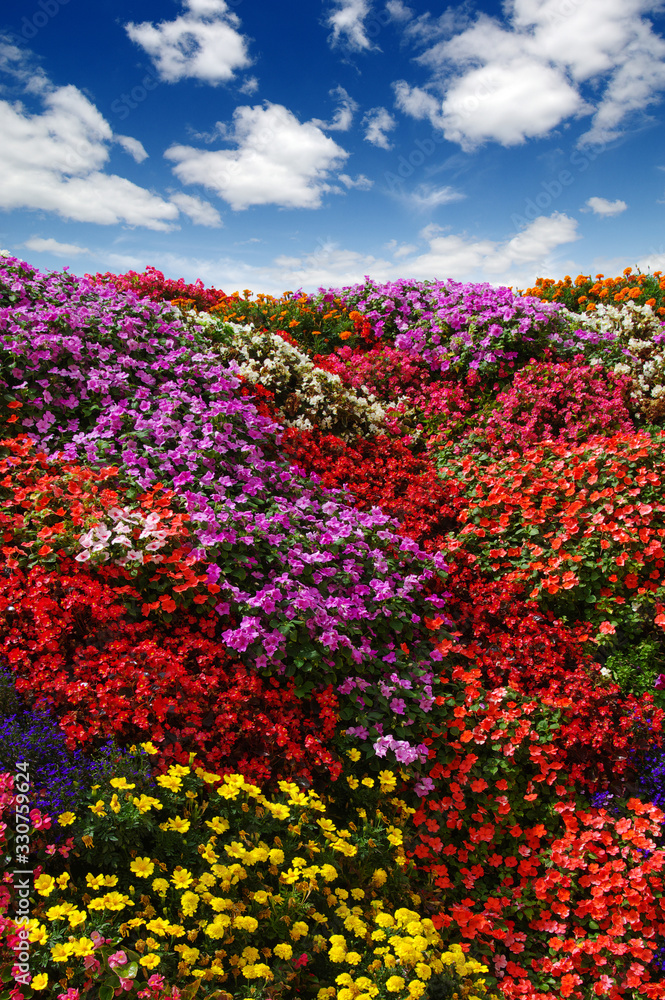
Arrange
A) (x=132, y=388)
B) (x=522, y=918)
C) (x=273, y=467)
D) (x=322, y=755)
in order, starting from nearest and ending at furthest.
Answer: (x=322, y=755)
(x=522, y=918)
(x=273, y=467)
(x=132, y=388)

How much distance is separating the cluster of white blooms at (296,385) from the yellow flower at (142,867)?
14.6 feet

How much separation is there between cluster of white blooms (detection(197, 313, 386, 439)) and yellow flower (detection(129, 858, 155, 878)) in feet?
14.6

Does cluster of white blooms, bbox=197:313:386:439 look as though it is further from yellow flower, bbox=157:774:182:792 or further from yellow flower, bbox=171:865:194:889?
yellow flower, bbox=171:865:194:889

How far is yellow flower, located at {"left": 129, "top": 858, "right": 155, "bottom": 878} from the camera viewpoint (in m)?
2.31

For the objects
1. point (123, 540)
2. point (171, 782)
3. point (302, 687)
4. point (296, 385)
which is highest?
point (296, 385)

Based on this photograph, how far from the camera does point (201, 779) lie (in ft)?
9.47

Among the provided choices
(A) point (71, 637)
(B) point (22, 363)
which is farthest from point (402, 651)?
(B) point (22, 363)

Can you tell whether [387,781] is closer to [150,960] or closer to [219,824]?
[219,824]

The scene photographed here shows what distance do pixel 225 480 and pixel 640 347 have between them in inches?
242

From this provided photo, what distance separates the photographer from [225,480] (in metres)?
4.60

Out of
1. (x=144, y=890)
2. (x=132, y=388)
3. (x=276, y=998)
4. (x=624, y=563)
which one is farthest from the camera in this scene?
(x=132, y=388)

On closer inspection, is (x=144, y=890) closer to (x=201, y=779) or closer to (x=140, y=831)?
(x=140, y=831)

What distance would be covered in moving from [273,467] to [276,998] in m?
3.66

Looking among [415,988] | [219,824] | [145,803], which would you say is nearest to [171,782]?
[145,803]
